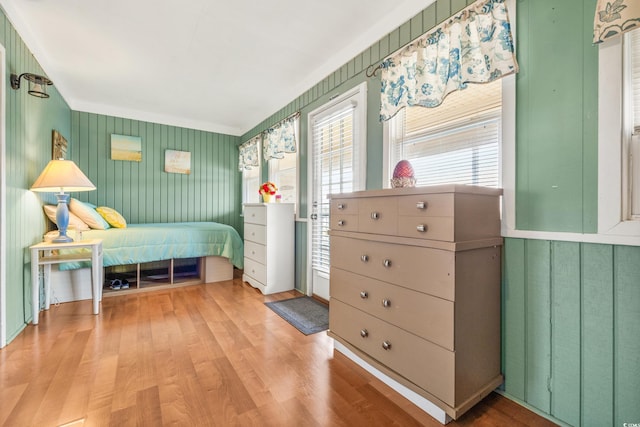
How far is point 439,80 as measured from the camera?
5.78ft

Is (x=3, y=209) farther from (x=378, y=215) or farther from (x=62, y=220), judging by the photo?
(x=378, y=215)

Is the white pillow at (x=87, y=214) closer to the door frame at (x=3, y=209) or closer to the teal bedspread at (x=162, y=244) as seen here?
the teal bedspread at (x=162, y=244)

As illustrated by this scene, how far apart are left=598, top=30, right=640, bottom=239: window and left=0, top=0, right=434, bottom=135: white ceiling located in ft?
3.99

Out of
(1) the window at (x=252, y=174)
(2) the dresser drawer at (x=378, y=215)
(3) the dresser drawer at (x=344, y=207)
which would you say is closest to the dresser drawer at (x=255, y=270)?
(1) the window at (x=252, y=174)

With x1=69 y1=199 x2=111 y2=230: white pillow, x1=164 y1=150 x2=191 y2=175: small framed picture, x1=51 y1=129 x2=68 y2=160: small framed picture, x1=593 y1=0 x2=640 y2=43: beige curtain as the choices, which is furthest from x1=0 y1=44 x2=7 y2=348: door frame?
x1=593 y1=0 x2=640 y2=43: beige curtain

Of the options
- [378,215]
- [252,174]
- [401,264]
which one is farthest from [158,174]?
[401,264]

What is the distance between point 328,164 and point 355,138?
0.47m

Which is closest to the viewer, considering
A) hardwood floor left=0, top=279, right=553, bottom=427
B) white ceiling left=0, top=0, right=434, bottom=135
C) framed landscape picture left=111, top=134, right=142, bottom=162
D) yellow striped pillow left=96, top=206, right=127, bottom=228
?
hardwood floor left=0, top=279, right=553, bottom=427

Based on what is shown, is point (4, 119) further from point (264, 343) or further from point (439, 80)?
point (439, 80)

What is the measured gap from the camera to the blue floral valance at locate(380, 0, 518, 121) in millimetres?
1482

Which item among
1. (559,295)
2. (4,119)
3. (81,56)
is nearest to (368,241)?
(559,295)

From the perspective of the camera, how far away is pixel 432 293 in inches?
53.1

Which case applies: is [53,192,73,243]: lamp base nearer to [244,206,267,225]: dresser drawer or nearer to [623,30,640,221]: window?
[244,206,267,225]: dresser drawer

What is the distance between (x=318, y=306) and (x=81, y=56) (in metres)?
3.40
